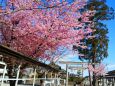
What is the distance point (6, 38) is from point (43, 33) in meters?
1.55

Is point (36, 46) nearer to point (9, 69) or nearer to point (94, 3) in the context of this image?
point (9, 69)

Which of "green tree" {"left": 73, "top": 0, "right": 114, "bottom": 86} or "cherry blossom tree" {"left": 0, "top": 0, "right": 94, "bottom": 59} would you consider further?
"green tree" {"left": 73, "top": 0, "right": 114, "bottom": 86}

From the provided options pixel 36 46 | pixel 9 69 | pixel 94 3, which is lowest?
pixel 9 69

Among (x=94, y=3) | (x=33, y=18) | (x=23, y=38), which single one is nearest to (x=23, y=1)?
(x=33, y=18)

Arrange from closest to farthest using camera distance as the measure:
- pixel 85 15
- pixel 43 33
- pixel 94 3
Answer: pixel 43 33
pixel 85 15
pixel 94 3

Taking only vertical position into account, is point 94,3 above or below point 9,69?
above

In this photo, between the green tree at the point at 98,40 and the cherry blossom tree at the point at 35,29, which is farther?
the green tree at the point at 98,40

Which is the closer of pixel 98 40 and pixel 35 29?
pixel 35 29

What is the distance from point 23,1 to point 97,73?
116ft

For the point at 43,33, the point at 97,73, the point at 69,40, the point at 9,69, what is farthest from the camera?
the point at 97,73

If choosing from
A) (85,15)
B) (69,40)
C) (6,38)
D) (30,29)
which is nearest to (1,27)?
(6,38)

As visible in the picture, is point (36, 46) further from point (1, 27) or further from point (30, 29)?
point (1, 27)

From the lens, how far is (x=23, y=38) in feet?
37.2

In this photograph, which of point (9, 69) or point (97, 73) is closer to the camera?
point (9, 69)
